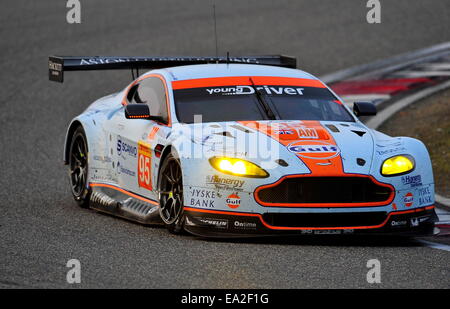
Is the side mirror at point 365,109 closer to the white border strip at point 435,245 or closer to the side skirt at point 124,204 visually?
the white border strip at point 435,245

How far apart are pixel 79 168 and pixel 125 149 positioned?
3.75 ft

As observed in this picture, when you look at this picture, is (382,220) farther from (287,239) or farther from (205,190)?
(205,190)

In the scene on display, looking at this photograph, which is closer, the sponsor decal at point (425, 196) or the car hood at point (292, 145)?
the car hood at point (292, 145)

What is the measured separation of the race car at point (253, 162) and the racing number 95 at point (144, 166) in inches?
0.5

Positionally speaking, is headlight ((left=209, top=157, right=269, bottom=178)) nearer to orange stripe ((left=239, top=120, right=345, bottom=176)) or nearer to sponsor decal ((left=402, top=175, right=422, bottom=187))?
orange stripe ((left=239, top=120, right=345, bottom=176))

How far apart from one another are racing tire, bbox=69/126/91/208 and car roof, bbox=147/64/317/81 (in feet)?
4.16

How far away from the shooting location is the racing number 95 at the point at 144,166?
9.01 m

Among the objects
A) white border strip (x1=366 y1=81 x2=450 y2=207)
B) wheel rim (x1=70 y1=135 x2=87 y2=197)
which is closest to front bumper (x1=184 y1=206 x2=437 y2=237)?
wheel rim (x1=70 y1=135 x2=87 y2=197)

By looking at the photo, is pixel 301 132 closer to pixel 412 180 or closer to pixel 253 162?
pixel 253 162

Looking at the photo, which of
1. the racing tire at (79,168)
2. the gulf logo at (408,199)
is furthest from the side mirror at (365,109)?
the racing tire at (79,168)

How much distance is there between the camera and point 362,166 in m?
7.95

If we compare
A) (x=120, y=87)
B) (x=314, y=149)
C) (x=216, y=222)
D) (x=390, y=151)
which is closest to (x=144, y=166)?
(x=216, y=222)

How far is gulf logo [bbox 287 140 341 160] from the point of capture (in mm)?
7914

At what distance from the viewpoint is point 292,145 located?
8031mm
